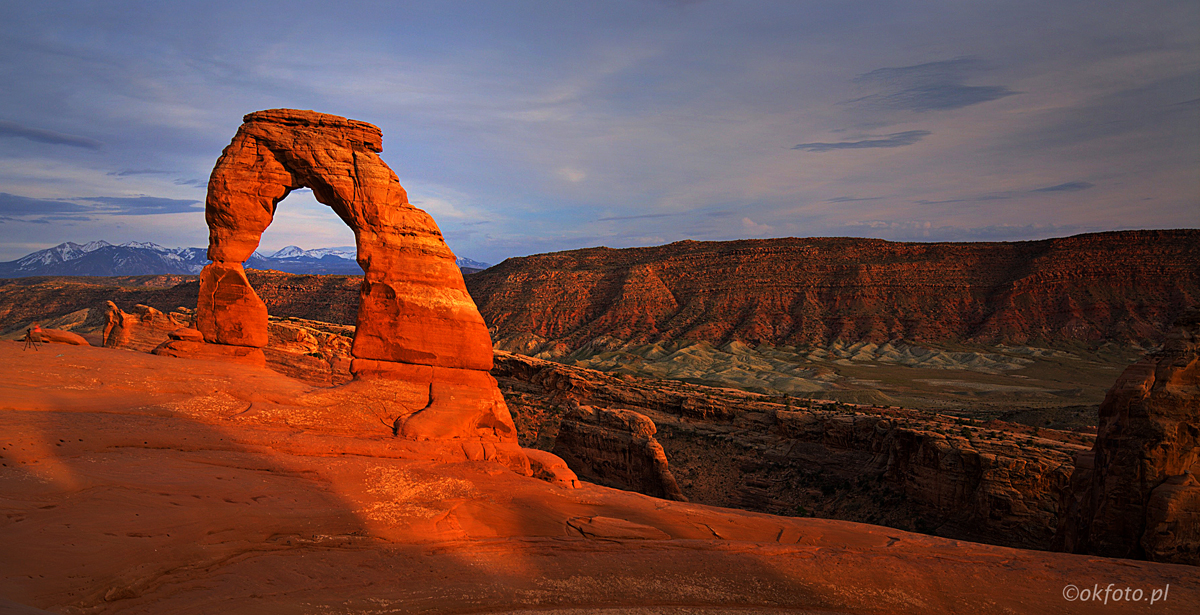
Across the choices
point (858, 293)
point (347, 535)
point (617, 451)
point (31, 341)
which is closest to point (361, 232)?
point (31, 341)

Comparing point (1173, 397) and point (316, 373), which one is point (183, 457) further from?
point (1173, 397)

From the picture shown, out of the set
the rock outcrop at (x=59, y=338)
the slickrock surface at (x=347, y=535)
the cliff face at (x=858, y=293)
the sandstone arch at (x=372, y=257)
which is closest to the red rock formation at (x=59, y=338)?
the rock outcrop at (x=59, y=338)

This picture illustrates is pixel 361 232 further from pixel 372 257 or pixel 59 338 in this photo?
pixel 59 338

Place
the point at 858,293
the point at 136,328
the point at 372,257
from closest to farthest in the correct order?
the point at 372,257
the point at 136,328
the point at 858,293

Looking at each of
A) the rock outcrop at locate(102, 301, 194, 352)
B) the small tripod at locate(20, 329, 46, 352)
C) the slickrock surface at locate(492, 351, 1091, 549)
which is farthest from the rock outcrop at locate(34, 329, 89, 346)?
the slickrock surface at locate(492, 351, 1091, 549)

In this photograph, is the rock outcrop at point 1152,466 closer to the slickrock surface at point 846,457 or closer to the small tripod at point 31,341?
the slickrock surface at point 846,457

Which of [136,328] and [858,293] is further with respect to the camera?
[858,293]

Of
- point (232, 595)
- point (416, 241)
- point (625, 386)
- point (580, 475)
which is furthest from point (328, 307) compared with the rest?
point (232, 595)
